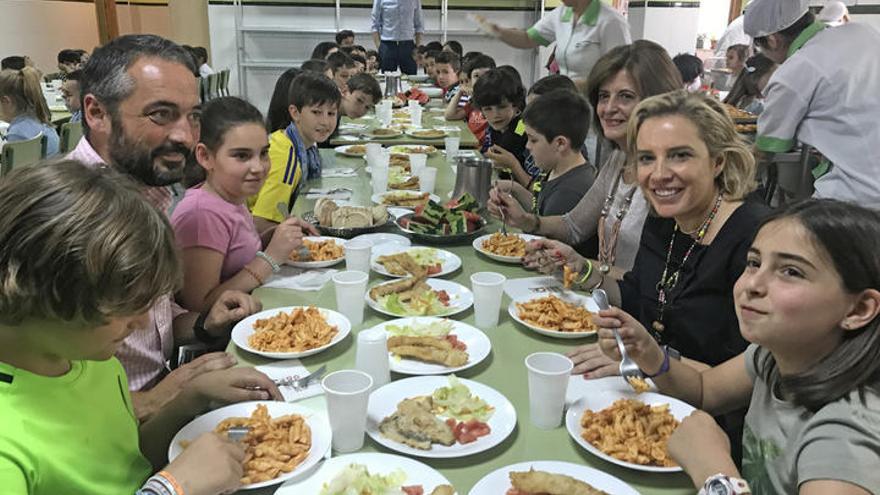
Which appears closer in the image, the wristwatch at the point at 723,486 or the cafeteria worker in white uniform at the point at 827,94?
the wristwatch at the point at 723,486

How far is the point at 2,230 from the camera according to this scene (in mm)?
922

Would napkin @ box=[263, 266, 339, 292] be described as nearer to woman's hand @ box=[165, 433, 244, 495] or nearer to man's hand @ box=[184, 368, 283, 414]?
man's hand @ box=[184, 368, 283, 414]

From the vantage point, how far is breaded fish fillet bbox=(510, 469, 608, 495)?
110cm

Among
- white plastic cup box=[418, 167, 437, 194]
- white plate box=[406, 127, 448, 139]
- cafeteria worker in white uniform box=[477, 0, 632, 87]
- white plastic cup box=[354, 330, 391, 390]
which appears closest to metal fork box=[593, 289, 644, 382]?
white plastic cup box=[354, 330, 391, 390]

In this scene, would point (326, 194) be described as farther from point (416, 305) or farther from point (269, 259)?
point (416, 305)

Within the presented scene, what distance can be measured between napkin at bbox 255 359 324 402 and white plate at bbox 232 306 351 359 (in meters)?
0.02

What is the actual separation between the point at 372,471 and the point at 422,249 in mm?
1284

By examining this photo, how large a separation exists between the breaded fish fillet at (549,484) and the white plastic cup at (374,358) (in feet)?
1.50

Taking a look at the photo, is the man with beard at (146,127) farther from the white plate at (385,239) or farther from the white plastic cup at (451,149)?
the white plastic cup at (451,149)

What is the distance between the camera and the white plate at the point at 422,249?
2205mm

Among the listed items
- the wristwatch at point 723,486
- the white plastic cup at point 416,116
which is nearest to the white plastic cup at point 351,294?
the wristwatch at point 723,486

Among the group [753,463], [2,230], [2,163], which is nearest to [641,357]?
[753,463]

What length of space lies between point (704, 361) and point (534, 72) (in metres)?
9.83

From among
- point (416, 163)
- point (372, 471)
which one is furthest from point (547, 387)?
point (416, 163)
